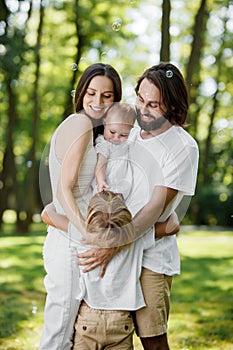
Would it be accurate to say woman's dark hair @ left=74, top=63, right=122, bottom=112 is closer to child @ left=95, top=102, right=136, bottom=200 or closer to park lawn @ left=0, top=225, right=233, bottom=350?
child @ left=95, top=102, right=136, bottom=200

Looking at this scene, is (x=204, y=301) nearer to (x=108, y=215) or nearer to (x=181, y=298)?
(x=181, y=298)

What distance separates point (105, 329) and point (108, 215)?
0.54 meters

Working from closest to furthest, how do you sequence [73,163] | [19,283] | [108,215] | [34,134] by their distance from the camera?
1. [108,215]
2. [73,163]
3. [19,283]
4. [34,134]

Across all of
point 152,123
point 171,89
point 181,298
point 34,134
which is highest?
point 171,89

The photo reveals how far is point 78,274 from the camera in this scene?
9.82 ft

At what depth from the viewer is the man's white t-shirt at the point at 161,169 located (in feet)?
9.47

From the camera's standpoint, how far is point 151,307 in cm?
297

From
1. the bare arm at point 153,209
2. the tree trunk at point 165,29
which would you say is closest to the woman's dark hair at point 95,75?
the bare arm at point 153,209

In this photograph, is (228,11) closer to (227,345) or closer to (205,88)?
(205,88)

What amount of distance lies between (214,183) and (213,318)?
16.0 meters

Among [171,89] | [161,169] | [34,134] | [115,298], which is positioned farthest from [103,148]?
[34,134]

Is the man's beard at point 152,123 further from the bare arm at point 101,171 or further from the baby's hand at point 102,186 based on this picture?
the baby's hand at point 102,186

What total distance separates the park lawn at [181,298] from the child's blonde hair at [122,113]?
2.24 meters

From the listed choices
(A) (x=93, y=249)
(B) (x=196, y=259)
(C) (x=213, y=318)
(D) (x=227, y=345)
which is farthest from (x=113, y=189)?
(B) (x=196, y=259)
